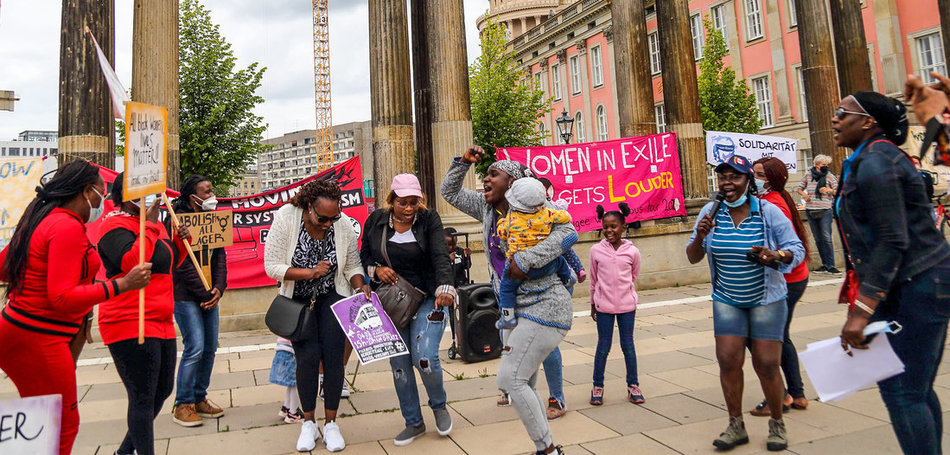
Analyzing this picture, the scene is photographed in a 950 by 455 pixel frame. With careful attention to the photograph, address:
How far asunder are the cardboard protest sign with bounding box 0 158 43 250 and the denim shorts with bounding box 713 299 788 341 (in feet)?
35.5

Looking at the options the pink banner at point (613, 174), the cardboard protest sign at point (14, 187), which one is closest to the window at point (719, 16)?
the pink banner at point (613, 174)

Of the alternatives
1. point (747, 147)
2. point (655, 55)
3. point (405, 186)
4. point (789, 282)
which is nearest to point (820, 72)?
point (747, 147)

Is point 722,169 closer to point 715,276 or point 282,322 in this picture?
point 715,276

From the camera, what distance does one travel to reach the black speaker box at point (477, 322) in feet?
22.9

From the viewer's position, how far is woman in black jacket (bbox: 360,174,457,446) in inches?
181

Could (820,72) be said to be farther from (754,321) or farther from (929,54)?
(929,54)

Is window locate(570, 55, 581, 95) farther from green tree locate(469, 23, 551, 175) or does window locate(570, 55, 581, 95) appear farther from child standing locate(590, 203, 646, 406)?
child standing locate(590, 203, 646, 406)

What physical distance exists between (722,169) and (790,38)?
112 ft

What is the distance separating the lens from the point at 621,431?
4.62 m

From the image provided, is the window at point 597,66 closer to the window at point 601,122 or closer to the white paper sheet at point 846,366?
the window at point 601,122

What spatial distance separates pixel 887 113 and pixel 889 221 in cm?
60

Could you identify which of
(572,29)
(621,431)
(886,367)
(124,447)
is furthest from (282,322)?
(572,29)

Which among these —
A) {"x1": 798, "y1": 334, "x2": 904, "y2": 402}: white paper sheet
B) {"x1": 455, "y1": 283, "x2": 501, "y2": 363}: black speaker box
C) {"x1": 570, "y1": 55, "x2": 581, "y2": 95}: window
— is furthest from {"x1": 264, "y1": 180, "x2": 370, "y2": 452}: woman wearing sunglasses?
{"x1": 570, "y1": 55, "x2": 581, "y2": 95}: window

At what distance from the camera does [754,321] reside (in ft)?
13.4
